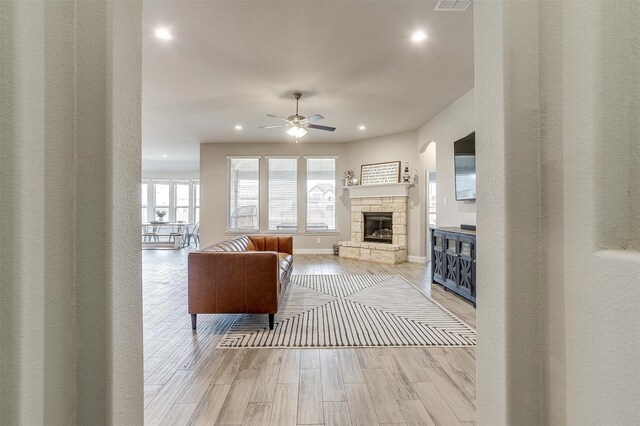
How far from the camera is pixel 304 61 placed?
349cm

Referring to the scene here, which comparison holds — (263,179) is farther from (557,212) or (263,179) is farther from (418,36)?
(557,212)

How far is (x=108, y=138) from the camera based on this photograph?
3.00 feet

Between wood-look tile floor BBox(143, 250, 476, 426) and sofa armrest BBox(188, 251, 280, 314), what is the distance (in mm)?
291

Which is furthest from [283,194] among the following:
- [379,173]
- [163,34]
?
[163,34]

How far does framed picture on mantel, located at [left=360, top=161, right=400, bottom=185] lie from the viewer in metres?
6.89

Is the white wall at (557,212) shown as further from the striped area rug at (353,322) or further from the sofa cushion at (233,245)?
the sofa cushion at (233,245)

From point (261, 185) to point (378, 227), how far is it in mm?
3160

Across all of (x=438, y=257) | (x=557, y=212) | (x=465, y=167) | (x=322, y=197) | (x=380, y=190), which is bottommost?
(x=438, y=257)

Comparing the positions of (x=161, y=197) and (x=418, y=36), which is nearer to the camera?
(x=418, y=36)

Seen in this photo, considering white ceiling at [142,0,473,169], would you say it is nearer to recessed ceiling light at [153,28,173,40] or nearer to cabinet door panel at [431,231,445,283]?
recessed ceiling light at [153,28,173,40]

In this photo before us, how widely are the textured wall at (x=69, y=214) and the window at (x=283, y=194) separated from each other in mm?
6721

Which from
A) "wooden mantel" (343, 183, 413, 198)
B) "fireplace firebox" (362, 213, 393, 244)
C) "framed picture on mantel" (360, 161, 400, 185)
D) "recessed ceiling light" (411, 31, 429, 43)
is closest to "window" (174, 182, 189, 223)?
"wooden mantel" (343, 183, 413, 198)

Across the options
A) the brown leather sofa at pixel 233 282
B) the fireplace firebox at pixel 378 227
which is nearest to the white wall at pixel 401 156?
the fireplace firebox at pixel 378 227

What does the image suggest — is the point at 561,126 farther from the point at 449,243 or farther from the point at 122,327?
the point at 449,243
